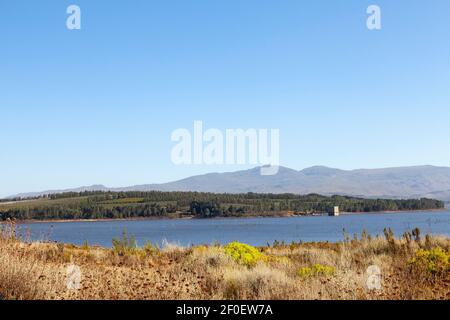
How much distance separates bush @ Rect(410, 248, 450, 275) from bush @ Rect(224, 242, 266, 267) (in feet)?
14.4

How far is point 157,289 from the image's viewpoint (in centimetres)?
887

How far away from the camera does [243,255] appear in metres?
15.2

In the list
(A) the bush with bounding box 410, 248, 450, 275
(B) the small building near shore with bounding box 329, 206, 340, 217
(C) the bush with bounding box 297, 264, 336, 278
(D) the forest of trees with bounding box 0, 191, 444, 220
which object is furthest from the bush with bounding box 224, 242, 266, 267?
(B) the small building near shore with bounding box 329, 206, 340, 217

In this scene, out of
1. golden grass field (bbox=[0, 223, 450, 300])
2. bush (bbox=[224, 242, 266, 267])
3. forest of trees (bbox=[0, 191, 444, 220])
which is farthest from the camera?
forest of trees (bbox=[0, 191, 444, 220])

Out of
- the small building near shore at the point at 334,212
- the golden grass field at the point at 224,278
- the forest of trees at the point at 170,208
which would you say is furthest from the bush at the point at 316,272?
the small building near shore at the point at 334,212

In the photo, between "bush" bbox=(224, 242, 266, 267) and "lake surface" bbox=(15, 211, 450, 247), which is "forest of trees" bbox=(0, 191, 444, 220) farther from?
"bush" bbox=(224, 242, 266, 267)

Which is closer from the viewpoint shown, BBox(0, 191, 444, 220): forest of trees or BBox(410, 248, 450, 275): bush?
BBox(410, 248, 450, 275): bush

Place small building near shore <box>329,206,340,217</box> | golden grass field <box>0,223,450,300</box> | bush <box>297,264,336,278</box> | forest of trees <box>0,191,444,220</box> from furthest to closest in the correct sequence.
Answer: small building near shore <box>329,206,340,217</box>
forest of trees <box>0,191,444,220</box>
bush <box>297,264,336,278</box>
golden grass field <box>0,223,450,300</box>

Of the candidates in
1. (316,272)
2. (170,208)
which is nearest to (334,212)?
(170,208)

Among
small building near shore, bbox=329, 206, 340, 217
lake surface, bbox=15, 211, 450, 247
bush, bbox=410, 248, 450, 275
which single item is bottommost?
small building near shore, bbox=329, 206, 340, 217

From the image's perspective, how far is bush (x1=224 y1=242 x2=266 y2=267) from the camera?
14.6 m

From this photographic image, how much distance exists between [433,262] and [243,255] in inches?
214
